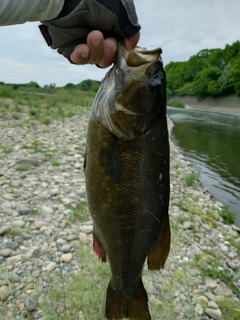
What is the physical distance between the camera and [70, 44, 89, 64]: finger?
1940mm

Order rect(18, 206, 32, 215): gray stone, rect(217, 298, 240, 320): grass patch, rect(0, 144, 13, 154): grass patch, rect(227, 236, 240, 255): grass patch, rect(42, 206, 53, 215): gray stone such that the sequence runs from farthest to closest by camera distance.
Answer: rect(0, 144, 13, 154): grass patch, rect(227, 236, 240, 255): grass patch, rect(42, 206, 53, 215): gray stone, rect(18, 206, 32, 215): gray stone, rect(217, 298, 240, 320): grass patch

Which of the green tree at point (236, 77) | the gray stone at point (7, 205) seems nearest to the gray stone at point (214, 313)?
the gray stone at point (7, 205)

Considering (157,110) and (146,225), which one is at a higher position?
(157,110)

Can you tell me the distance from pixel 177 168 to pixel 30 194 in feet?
19.1

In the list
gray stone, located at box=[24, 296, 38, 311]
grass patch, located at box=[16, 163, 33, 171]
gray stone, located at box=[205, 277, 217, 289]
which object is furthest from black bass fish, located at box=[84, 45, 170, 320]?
grass patch, located at box=[16, 163, 33, 171]

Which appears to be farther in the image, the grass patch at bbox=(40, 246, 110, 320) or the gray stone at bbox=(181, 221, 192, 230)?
the gray stone at bbox=(181, 221, 192, 230)

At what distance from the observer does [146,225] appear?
2.08 meters

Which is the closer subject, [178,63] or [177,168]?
[177,168]

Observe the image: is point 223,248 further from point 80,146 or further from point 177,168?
point 80,146

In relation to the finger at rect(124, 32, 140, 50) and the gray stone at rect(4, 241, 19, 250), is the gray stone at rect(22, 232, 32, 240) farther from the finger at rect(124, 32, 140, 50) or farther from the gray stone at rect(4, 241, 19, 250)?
the finger at rect(124, 32, 140, 50)

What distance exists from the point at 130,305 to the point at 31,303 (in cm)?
123

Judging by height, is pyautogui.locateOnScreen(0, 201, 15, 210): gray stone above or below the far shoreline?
above

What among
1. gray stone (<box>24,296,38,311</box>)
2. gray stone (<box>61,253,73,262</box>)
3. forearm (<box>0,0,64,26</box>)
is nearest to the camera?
forearm (<box>0,0,64,26</box>)

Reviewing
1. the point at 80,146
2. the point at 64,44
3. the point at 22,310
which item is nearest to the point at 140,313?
the point at 22,310
